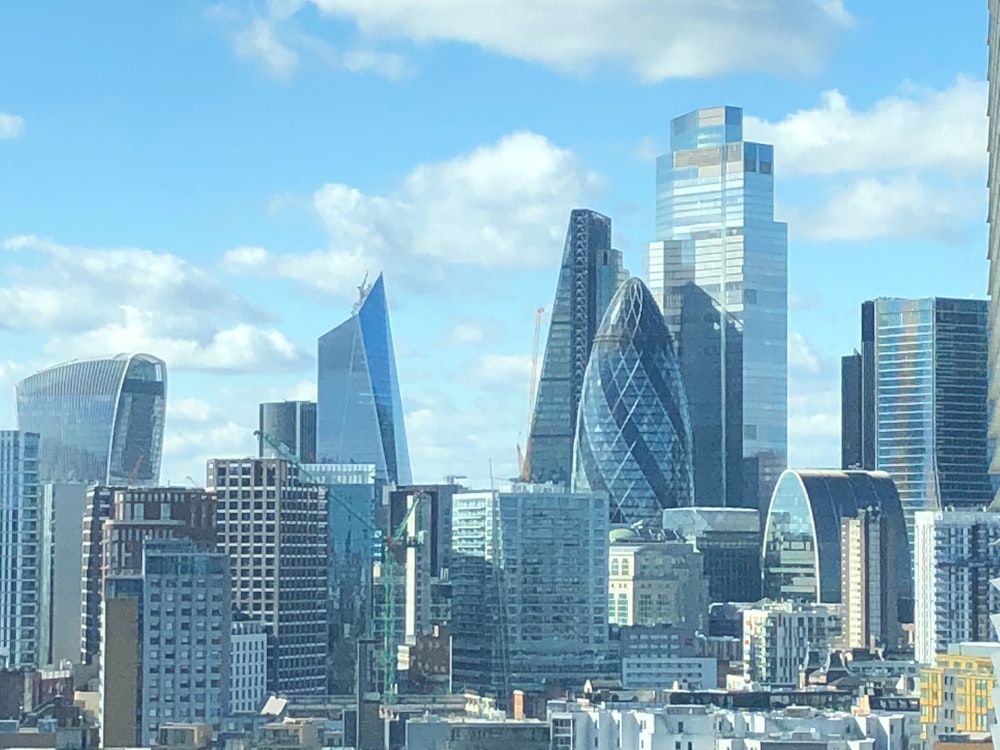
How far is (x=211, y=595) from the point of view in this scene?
87562 mm

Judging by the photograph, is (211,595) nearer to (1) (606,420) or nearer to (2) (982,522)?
(2) (982,522)

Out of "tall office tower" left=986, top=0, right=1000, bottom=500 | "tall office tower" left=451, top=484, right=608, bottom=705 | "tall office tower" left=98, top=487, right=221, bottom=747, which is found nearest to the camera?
"tall office tower" left=986, top=0, right=1000, bottom=500

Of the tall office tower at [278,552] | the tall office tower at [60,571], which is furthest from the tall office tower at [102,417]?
the tall office tower at [278,552]

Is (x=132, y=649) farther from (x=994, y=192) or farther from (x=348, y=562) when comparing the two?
(x=348, y=562)

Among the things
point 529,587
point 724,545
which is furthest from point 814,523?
point 529,587

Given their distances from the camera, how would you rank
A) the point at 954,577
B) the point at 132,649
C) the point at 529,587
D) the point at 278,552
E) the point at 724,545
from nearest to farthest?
the point at 132,649, the point at 278,552, the point at 954,577, the point at 529,587, the point at 724,545

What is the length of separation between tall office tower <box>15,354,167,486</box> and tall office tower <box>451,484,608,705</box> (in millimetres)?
44537

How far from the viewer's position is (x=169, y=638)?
85.8 metres

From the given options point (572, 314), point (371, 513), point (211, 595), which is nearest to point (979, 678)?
point (211, 595)

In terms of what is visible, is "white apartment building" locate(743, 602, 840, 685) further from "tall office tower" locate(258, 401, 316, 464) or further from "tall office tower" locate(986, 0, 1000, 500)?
"tall office tower" locate(986, 0, 1000, 500)

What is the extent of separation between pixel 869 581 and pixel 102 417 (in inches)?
2270

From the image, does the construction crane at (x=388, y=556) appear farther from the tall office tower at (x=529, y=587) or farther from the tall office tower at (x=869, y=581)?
the tall office tower at (x=869, y=581)

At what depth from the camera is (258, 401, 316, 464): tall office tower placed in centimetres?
18000

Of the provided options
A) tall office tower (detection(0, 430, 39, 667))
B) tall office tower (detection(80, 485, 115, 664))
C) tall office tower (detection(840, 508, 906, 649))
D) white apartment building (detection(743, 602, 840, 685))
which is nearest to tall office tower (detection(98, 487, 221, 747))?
tall office tower (detection(80, 485, 115, 664))
